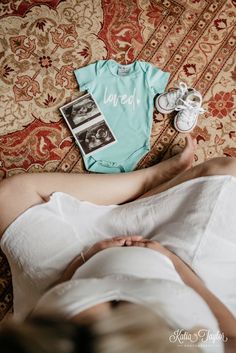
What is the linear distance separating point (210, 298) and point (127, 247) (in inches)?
8.5

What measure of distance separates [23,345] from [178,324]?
0.31 meters

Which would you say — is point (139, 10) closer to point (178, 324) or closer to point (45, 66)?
point (45, 66)

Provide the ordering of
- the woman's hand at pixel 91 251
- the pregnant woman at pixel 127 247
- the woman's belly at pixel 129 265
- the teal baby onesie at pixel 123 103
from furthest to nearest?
1. the teal baby onesie at pixel 123 103
2. the woman's hand at pixel 91 251
3. the woman's belly at pixel 129 265
4. the pregnant woman at pixel 127 247

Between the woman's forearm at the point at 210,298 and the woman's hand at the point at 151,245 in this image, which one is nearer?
the woman's forearm at the point at 210,298

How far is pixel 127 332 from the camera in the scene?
58cm

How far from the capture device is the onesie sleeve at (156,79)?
1579 millimetres

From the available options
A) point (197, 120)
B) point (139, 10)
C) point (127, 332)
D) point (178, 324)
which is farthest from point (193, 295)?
point (139, 10)

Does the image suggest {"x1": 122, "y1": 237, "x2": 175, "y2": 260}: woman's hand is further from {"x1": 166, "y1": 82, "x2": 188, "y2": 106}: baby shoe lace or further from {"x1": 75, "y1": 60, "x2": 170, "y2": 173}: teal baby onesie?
{"x1": 166, "y1": 82, "x2": 188, "y2": 106}: baby shoe lace

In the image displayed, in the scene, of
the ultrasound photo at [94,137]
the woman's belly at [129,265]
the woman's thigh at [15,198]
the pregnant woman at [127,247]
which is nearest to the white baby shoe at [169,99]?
the ultrasound photo at [94,137]

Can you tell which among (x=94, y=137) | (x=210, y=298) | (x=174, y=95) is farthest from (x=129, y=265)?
(x=174, y=95)

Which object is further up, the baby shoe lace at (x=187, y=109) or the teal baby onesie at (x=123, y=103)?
the baby shoe lace at (x=187, y=109)

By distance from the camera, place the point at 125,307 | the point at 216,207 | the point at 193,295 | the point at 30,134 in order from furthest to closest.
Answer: the point at 30,134 < the point at 216,207 < the point at 193,295 < the point at 125,307

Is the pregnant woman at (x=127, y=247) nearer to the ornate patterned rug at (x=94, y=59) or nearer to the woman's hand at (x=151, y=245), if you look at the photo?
the woman's hand at (x=151, y=245)

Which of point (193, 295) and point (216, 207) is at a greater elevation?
point (216, 207)
